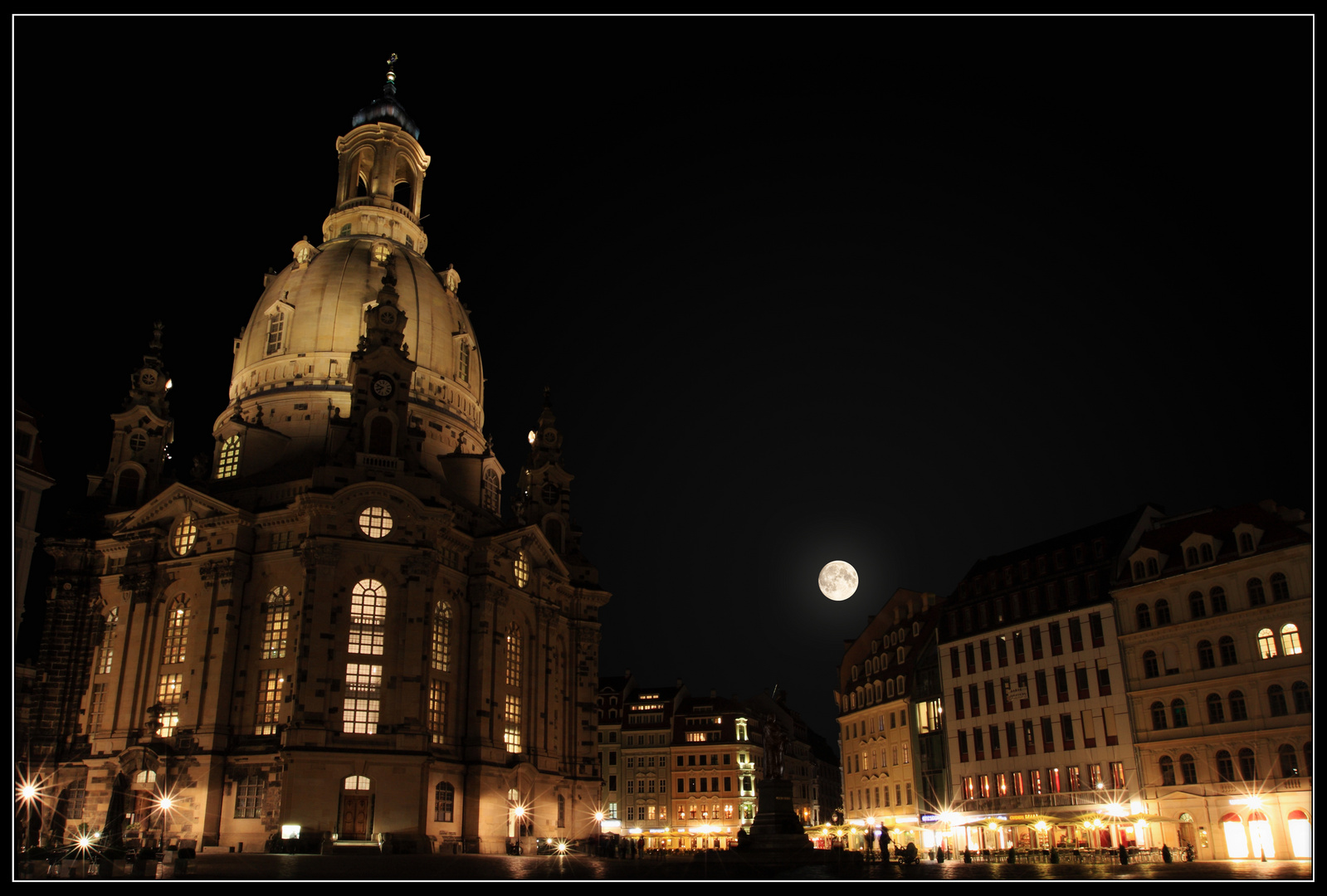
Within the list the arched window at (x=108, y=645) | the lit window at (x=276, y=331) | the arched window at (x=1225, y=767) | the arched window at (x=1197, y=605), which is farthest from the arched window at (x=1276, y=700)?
the lit window at (x=276, y=331)

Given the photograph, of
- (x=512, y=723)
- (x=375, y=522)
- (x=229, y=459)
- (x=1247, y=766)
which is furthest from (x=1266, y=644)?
(x=229, y=459)

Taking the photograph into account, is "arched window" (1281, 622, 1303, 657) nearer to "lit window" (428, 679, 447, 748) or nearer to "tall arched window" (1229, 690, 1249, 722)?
"tall arched window" (1229, 690, 1249, 722)

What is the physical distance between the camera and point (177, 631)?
213 ft

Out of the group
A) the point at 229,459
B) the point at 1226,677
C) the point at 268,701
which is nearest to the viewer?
the point at 1226,677

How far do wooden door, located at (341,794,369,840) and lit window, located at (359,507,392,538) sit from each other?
15684mm

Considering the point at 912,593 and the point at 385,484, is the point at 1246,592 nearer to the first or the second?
the point at 912,593

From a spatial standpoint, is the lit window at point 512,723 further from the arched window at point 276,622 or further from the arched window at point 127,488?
the arched window at point 127,488

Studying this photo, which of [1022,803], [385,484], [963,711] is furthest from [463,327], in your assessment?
[1022,803]

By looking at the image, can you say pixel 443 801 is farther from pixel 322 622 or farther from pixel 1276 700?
pixel 1276 700

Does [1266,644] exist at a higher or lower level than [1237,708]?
higher

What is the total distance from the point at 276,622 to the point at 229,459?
17091mm

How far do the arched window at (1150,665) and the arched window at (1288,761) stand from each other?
338 inches

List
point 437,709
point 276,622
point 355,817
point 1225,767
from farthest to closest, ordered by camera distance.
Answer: point 437,709, point 276,622, point 355,817, point 1225,767

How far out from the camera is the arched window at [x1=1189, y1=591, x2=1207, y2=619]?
5772 centimetres
